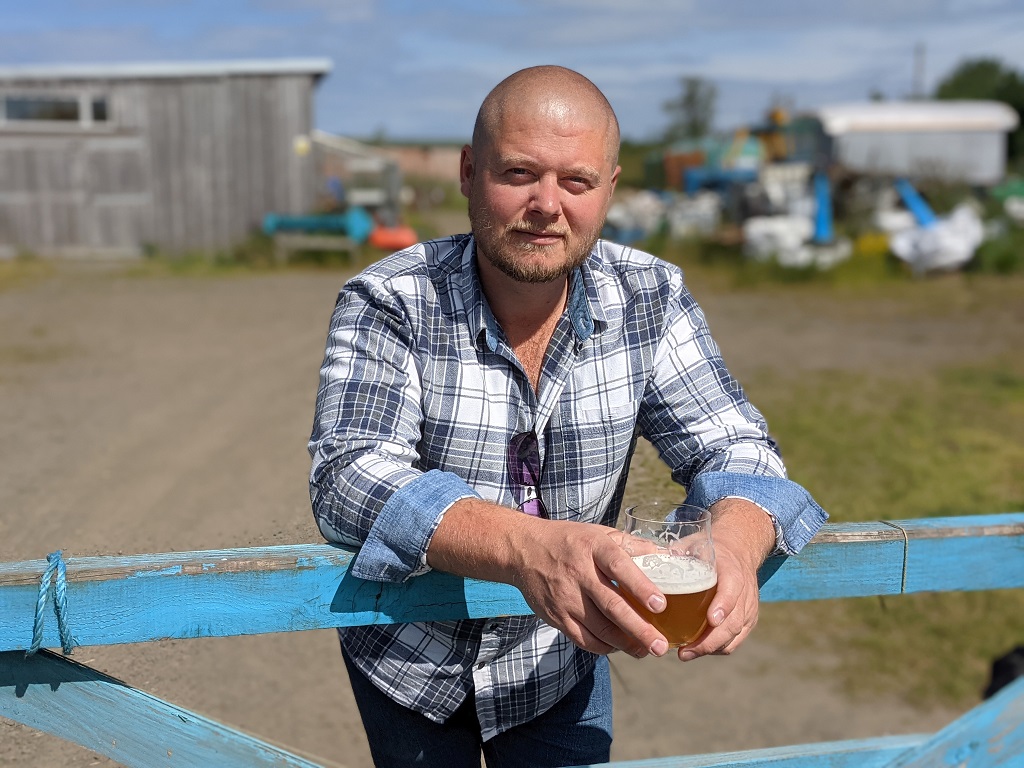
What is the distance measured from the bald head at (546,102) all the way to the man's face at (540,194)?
1 centimetres

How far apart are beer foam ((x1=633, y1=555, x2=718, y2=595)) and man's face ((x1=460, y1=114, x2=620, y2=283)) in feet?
1.89

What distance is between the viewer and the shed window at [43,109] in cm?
1675

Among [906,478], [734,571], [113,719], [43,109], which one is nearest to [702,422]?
[734,571]

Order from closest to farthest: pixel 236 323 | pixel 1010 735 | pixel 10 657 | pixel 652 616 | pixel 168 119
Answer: pixel 652 616 < pixel 10 657 < pixel 1010 735 < pixel 236 323 < pixel 168 119

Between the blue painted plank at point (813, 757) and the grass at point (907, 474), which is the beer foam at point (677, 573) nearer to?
the blue painted plank at point (813, 757)

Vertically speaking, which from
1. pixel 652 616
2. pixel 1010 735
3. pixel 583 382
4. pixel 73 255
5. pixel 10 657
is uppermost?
pixel 583 382

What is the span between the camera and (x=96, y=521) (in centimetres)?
220

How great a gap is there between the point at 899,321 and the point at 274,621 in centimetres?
1112

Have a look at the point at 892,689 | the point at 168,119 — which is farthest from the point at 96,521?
the point at 168,119

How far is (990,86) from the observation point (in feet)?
153

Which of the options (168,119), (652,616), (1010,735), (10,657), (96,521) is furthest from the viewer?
(168,119)

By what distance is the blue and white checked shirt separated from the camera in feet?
→ 5.56

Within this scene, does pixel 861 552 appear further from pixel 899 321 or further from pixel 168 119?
pixel 168 119

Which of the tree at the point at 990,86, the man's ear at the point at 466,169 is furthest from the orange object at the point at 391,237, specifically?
the tree at the point at 990,86
